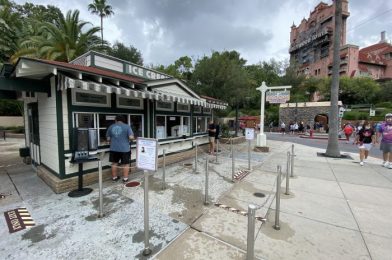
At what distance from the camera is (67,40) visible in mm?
15047

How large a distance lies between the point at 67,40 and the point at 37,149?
42.9 feet

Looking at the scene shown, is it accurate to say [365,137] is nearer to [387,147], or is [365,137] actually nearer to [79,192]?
[387,147]

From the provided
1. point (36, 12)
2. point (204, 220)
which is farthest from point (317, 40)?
point (204, 220)

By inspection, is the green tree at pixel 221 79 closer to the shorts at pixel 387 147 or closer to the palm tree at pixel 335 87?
the palm tree at pixel 335 87

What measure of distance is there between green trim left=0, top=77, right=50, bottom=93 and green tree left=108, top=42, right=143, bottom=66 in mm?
21154

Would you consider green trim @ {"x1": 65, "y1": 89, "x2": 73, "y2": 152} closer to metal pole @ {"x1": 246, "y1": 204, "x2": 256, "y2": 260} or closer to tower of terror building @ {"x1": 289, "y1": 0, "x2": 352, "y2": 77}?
metal pole @ {"x1": 246, "y1": 204, "x2": 256, "y2": 260}

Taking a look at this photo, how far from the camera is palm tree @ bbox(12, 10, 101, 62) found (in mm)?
14250

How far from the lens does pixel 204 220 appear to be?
3387 millimetres

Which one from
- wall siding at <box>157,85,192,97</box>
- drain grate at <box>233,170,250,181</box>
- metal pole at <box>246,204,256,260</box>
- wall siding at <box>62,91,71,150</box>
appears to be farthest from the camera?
wall siding at <box>157,85,192,97</box>

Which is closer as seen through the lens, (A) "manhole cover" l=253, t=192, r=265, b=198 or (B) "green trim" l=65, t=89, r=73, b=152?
(A) "manhole cover" l=253, t=192, r=265, b=198

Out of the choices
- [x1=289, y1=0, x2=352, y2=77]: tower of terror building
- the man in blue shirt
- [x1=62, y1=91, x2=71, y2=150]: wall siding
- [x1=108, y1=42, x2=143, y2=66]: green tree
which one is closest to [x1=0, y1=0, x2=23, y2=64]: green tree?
[x1=108, y1=42, x2=143, y2=66]: green tree

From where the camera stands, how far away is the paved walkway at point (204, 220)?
2.63 metres

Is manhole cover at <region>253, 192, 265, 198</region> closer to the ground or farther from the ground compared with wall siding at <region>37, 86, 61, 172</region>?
closer to the ground

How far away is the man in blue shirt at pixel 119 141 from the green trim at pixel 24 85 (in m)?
1.92
